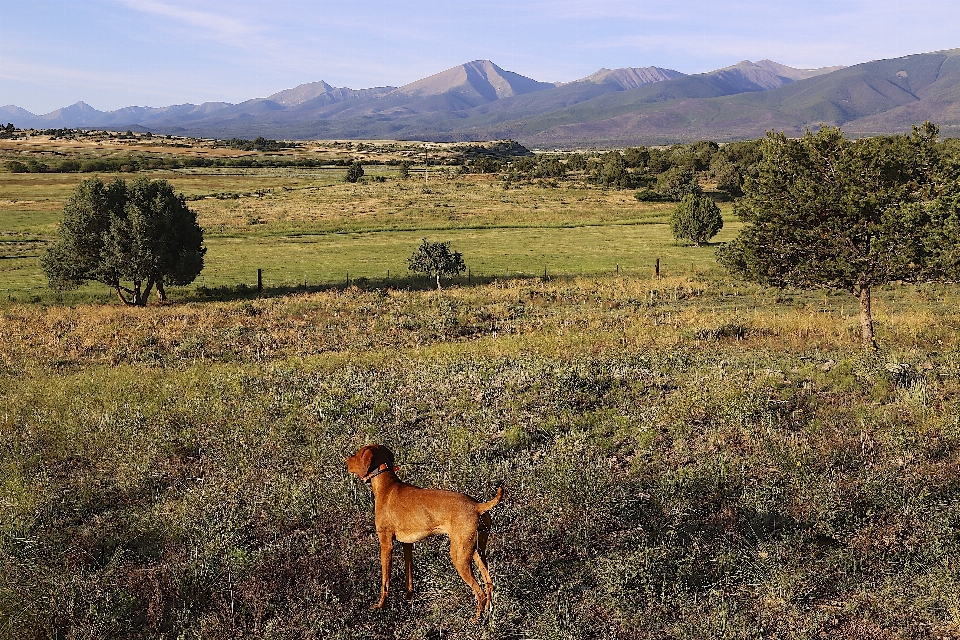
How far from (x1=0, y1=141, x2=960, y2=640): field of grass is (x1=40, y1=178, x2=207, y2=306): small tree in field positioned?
8128 millimetres

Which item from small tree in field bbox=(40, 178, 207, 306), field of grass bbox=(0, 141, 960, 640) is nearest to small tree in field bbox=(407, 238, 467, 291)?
small tree in field bbox=(40, 178, 207, 306)

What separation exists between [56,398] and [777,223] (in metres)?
22.0

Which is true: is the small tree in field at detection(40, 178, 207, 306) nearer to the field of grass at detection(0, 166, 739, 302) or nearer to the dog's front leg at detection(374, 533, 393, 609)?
the field of grass at detection(0, 166, 739, 302)

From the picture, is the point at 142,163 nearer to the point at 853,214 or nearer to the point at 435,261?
the point at 435,261

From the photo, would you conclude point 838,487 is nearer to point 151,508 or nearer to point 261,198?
point 151,508

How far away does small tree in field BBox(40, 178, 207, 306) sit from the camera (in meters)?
31.5

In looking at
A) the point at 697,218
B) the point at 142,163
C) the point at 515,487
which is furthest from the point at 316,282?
the point at 142,163

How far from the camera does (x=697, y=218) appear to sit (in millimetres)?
54938

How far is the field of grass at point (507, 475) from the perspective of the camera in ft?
22.7

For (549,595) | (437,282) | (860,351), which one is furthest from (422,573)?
(437,282)

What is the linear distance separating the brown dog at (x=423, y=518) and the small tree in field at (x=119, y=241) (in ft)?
98.9

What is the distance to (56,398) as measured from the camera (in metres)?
14.1

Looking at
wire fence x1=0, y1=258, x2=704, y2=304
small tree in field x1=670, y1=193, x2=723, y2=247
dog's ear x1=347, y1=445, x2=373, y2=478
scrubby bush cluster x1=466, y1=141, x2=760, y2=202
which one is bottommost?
wire fence x1=0, y1=258, x2=704, y2=304

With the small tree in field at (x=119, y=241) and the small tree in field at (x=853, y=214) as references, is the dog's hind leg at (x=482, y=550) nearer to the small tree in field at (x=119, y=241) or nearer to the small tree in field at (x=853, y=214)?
the small tree in field at (x=853, y=214)
